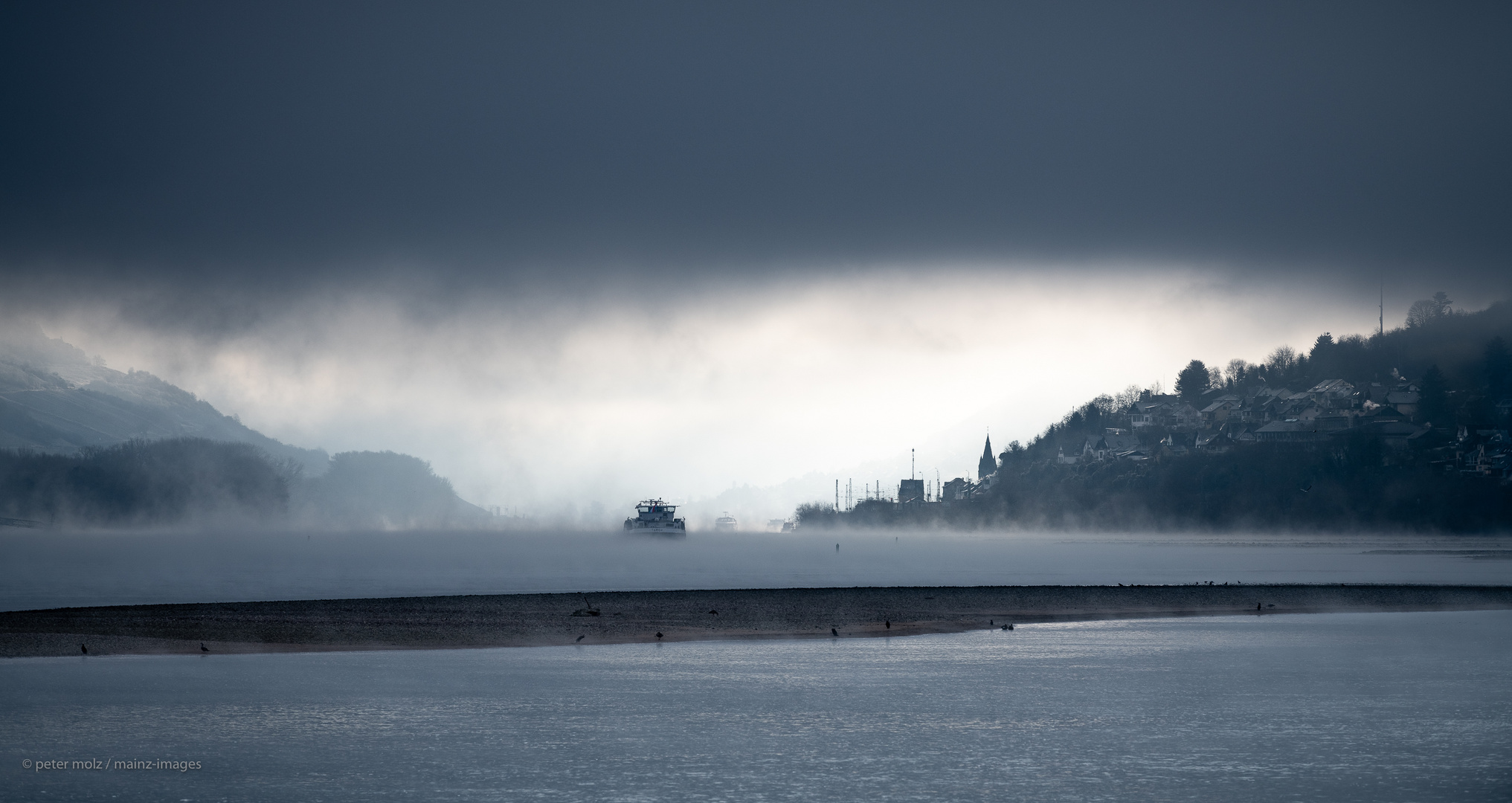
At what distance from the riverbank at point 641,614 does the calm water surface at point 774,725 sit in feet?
16.8

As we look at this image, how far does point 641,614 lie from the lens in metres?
56.7

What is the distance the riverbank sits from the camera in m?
43.8

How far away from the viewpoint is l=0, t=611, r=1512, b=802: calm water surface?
2000 cm

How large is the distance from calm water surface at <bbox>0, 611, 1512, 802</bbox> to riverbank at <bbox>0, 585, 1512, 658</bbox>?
5.11 metres

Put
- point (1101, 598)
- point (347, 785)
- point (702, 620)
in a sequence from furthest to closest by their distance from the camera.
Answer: point (1101, 598)
point (702, 620)
point (347, 785)

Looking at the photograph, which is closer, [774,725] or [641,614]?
[774,725]

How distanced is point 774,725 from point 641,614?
31338mm

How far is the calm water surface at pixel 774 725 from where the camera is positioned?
20000 mm

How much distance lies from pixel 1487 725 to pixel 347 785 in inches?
870

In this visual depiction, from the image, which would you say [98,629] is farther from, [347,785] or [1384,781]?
[1384,781]

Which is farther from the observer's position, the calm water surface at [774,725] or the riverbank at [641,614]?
the riverbank at [641,614]

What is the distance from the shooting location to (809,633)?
4884 centimetres

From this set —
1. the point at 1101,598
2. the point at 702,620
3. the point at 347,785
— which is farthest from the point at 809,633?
the point at 347,785

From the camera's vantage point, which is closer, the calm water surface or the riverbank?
the calm water surface
